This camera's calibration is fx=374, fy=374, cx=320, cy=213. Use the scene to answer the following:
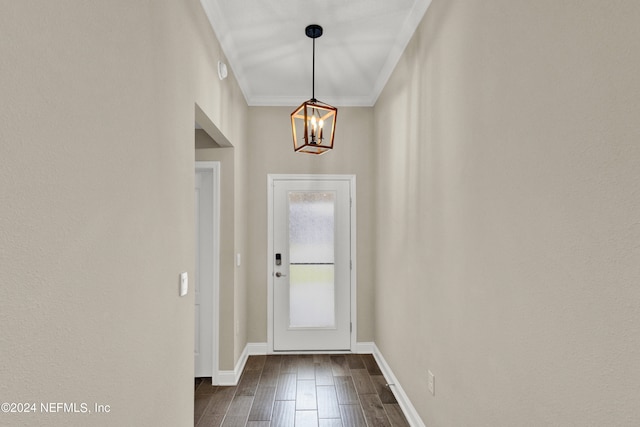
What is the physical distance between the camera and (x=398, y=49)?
293 cm

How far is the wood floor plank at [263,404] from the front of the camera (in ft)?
9.01

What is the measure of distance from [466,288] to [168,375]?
4.69ft

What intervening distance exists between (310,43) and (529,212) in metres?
2.27

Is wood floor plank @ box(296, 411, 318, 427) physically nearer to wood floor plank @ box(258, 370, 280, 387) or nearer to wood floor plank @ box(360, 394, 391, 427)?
wood floor plank @ box(360, 394, 391, 427)

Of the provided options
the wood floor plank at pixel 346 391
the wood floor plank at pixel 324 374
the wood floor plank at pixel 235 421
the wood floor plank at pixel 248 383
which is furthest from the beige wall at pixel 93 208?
the wood floor plank at pixel 324 374

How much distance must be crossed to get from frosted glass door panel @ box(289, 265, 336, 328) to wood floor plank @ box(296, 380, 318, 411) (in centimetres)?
86

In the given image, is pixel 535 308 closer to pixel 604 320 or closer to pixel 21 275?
pixel 604 320

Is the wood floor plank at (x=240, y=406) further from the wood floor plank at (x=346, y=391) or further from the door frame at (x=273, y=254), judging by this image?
the door frame at (x=273, y=254)

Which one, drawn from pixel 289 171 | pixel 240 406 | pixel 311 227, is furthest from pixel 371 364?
pixel 289 171

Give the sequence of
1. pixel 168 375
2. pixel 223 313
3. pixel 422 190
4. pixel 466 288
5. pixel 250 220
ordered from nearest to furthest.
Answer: pixel 168 375, pixel 466 288, pixel 422 190, pixel 223 313, pixel 250 220

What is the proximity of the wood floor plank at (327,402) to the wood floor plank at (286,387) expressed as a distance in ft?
0.70

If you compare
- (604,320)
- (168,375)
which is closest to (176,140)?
(168,375)

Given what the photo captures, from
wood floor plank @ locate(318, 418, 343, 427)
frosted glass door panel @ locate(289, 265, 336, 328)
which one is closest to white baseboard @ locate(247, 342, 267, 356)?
frosted glass door panel @ locate(289, 265, 336, 328)

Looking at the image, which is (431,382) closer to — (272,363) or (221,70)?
(272,363)
